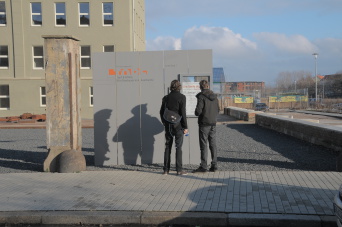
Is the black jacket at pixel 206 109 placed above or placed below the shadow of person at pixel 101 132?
above

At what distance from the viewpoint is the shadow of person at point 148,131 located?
9727mm

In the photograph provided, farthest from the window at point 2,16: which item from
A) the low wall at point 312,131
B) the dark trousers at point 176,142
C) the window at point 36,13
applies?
the dark trousers at point 176,142

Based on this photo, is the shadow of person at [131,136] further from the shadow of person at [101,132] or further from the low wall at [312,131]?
the low wall at [312,131]

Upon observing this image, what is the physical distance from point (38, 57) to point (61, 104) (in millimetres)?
27973

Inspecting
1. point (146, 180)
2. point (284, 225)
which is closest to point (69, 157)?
point (146, 180)

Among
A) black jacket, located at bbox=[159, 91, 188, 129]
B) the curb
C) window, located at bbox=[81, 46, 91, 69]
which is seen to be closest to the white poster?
black jacket, located at bbox=[159, 91, 188, 129]

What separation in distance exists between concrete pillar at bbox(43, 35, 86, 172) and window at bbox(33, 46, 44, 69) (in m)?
27.7

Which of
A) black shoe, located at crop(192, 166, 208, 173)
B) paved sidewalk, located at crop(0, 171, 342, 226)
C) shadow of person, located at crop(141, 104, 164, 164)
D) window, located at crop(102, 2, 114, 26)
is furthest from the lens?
window, located at crop(102, 2, 114, 26)

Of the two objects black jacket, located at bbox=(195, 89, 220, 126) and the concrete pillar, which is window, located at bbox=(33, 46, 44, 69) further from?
black jacket, located at bbox=(195, 89, 220, 126)

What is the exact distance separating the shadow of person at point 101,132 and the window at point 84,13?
2716 centimetres

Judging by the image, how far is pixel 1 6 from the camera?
1368 inches

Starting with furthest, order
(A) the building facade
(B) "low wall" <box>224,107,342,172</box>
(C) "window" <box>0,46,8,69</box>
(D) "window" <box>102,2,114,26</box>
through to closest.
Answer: (D) "window" <box>102,2,114,26</box>, (C) "window" <box>0,46,8,69</box>, (A) the building facade, (B) "low wall" <box>224,107,342,172</box>

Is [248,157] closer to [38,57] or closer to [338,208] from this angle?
[338,208]

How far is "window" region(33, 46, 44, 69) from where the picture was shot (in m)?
35.2
